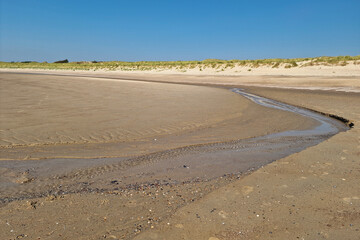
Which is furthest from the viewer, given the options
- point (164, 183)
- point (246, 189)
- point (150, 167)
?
point (150, 167)

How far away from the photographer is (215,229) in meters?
2.48

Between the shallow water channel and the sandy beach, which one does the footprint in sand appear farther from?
the shallow water channel

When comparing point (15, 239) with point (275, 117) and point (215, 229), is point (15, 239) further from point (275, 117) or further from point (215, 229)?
point (275, 117)

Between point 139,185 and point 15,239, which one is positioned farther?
point 139,185

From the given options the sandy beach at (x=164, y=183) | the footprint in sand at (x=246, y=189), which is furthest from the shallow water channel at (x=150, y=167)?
the footprint in sand at (x=246, y=189)

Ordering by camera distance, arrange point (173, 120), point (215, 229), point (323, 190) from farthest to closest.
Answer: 1. point (173, 120)
2. point (323, 190)
3. point (215, 229)

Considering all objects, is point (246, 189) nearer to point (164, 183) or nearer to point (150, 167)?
point (164, 183)

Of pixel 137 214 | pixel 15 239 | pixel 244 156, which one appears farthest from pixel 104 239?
pixel 244 156

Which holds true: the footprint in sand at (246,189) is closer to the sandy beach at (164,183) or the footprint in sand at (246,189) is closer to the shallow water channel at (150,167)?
the sandy beach at (164,183)

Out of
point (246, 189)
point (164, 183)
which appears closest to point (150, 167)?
point (164, 183)

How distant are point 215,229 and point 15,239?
1.70 m

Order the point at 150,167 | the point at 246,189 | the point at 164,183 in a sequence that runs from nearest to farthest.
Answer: the point at 246,189 → the point at 164,183 → the point at 150,167

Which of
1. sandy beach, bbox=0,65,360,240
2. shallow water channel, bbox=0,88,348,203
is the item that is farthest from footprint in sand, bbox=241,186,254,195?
shallow water channel, bbox=0,88,348,203

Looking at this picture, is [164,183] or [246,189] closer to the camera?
[246,189]
